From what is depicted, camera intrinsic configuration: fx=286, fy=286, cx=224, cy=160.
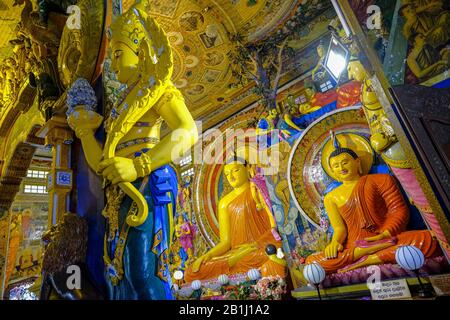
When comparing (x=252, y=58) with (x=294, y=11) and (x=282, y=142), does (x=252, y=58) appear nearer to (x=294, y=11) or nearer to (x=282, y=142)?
(x=294, y=11)

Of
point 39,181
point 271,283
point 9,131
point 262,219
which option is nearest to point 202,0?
point 9,131

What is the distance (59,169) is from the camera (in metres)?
2.06

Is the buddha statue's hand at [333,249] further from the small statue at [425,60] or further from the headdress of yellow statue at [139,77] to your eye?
the headdress of yellow statue at [139,77]

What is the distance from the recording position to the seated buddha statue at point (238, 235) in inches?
252

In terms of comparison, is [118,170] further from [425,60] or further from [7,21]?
[7,21]

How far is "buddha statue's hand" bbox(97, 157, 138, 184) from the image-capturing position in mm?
1502

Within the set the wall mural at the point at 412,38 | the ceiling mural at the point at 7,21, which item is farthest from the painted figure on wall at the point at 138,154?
the ceiling mural at the point at 7,21

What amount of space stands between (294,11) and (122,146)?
6135 millimetres

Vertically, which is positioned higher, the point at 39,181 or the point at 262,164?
the point at 39,181

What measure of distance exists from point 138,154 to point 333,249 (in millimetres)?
3978

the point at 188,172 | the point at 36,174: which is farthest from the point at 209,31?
the point at 36,174

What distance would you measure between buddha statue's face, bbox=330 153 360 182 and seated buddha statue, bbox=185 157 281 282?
220 cm

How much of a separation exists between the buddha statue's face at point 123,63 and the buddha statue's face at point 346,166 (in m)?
4.14

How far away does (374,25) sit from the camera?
2.20 m
